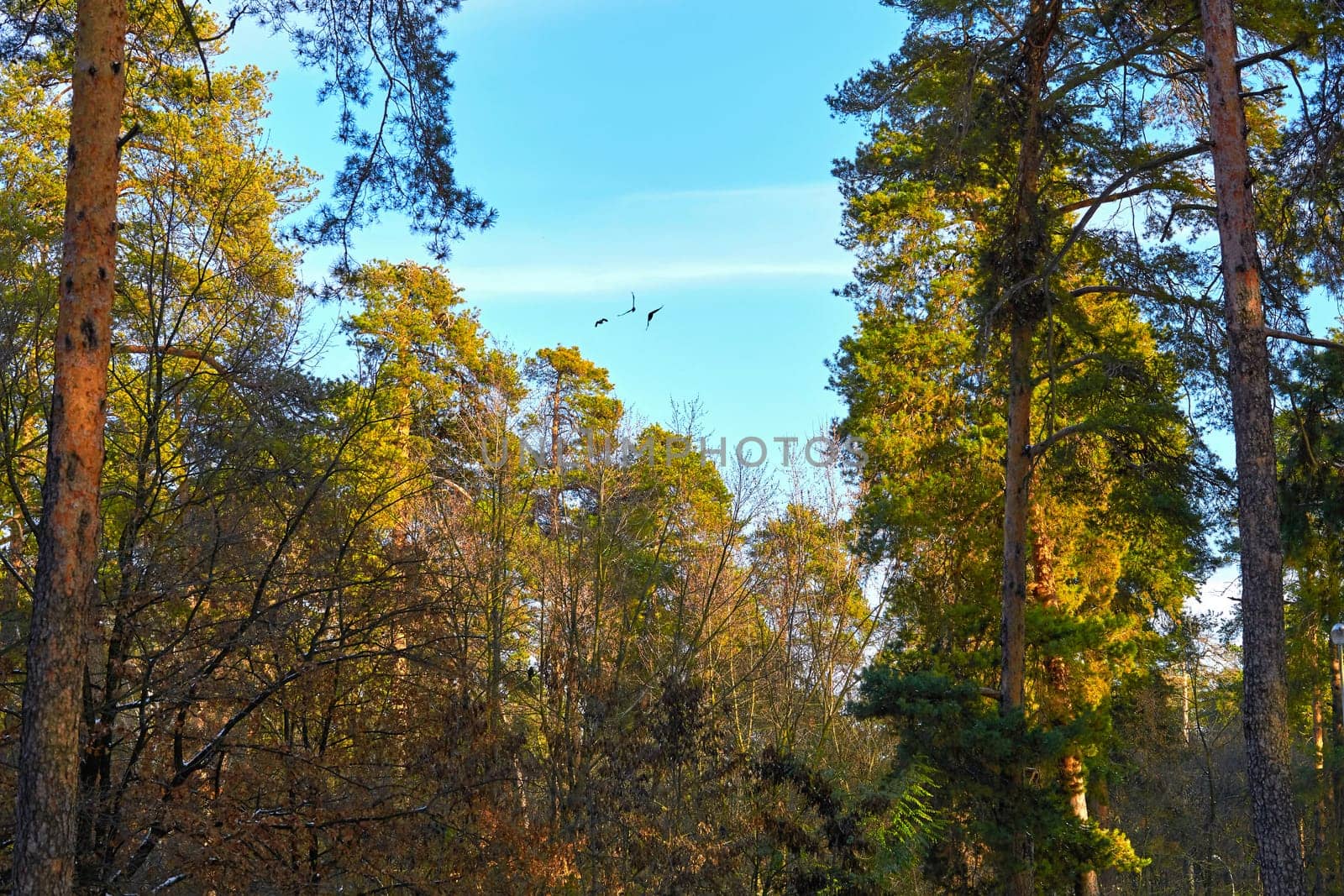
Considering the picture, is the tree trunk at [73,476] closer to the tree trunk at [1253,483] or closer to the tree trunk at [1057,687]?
the tree trunk at [1253,483]

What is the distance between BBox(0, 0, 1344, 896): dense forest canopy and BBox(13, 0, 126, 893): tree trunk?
0.02 m

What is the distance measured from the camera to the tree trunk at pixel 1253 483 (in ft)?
26.7

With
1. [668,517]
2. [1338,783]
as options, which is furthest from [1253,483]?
[1338,783]

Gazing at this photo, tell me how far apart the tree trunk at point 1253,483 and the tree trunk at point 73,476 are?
25.3 ft

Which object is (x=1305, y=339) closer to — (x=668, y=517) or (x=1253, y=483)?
(x=1253, y=483)

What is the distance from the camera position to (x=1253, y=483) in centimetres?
869

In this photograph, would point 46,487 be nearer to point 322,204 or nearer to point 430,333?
point 322,204

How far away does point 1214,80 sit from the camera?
927 centimetres

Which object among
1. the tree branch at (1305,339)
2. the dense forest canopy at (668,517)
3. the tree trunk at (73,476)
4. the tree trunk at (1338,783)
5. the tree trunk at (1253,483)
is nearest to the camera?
the tree trunk at (73,476)

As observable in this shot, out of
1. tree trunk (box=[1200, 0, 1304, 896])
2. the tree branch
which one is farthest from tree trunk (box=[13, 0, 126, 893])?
the tree branch

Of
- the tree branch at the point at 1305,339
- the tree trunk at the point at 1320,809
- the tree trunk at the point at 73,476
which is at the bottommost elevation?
the tree trunk at the point at 1320,809

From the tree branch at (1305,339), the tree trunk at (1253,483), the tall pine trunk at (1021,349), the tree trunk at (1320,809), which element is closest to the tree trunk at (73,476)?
the tree trunk at (1253,483)

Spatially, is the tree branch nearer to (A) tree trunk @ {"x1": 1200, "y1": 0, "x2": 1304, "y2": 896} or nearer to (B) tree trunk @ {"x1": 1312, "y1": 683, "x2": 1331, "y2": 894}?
(A) tree trunk @ {"x1": 1200, "y1": 0, "x2": 1304, "y2": 896}

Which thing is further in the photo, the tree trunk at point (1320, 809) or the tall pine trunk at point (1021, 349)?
the tree trunk at point (1320, 809)
